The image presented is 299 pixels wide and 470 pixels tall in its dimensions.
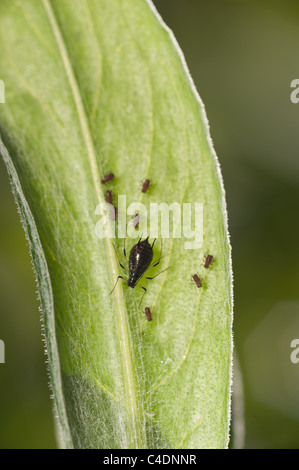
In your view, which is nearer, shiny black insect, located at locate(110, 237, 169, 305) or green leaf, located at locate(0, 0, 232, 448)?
green leaf, located at locate(0, 0, 232, 448)

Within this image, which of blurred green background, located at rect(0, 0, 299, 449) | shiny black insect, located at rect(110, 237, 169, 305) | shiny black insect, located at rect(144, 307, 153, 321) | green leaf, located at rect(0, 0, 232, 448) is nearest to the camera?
green leaf, located at rect(0, 0, 232, 448)

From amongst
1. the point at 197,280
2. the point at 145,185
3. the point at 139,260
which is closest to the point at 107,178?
the point at 145,185

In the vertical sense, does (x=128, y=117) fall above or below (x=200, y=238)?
above

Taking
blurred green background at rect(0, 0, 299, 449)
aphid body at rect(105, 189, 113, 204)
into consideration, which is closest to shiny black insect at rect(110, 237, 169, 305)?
aphid body at rect(105, 189, 113, 204)

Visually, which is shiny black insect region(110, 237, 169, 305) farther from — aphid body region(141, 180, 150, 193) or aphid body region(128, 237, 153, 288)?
aphid body region(141, 180, 150, 193)

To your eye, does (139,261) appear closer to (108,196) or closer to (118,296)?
(118,296)

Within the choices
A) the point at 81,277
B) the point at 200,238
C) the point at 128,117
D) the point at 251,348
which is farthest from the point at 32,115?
the point at 251,348

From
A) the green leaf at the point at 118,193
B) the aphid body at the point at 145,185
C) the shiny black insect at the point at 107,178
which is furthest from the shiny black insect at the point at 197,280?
the shiny black insect at the point at 107,178

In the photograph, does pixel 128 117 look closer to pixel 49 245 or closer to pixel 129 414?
pixel 49 245
